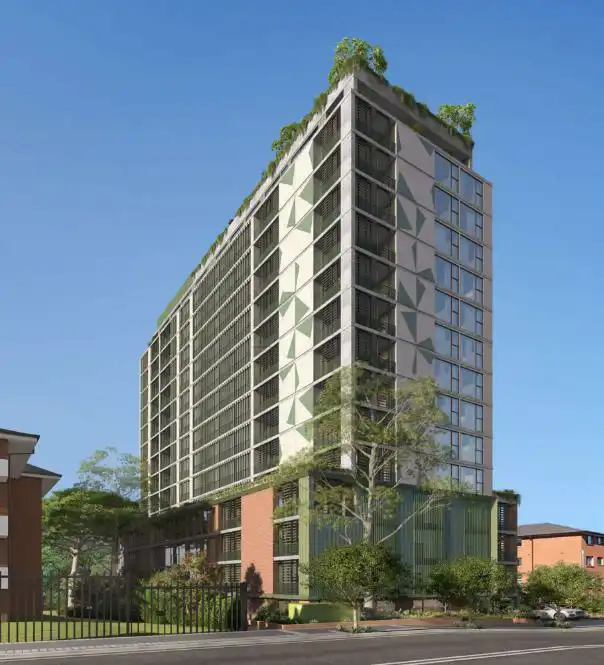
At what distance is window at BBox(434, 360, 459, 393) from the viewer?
69.9 metres

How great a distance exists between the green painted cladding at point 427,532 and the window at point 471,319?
14.0 meters

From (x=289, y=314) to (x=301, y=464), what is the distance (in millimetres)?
23668

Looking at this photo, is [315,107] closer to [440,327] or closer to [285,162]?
[285,162]

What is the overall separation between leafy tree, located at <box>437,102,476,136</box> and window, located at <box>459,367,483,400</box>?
2114 cm

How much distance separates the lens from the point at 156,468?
395 feet

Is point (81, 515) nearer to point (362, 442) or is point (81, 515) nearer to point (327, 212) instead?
point (327, 212)

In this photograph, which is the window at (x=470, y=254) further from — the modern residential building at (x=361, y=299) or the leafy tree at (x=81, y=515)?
the leafy tree at (x=81, y=515)

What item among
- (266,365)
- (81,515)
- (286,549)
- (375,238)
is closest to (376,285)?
(375,238)

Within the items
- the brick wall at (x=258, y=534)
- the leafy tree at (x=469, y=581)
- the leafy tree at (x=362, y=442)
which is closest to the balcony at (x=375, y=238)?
the leafy tree at (x=362, y=442)

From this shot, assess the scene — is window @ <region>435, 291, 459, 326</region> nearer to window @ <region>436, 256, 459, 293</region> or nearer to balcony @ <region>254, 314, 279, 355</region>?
window @ <region>436, 256, 459, 293</region>

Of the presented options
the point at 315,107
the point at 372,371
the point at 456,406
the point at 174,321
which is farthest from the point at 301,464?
the point at 174,321

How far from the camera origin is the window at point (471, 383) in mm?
73000

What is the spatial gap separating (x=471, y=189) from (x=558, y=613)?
38246 millimetres

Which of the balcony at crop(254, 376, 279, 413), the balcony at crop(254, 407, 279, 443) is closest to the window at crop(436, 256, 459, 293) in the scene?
the balcony at crop(254, 376, 279, 413)
